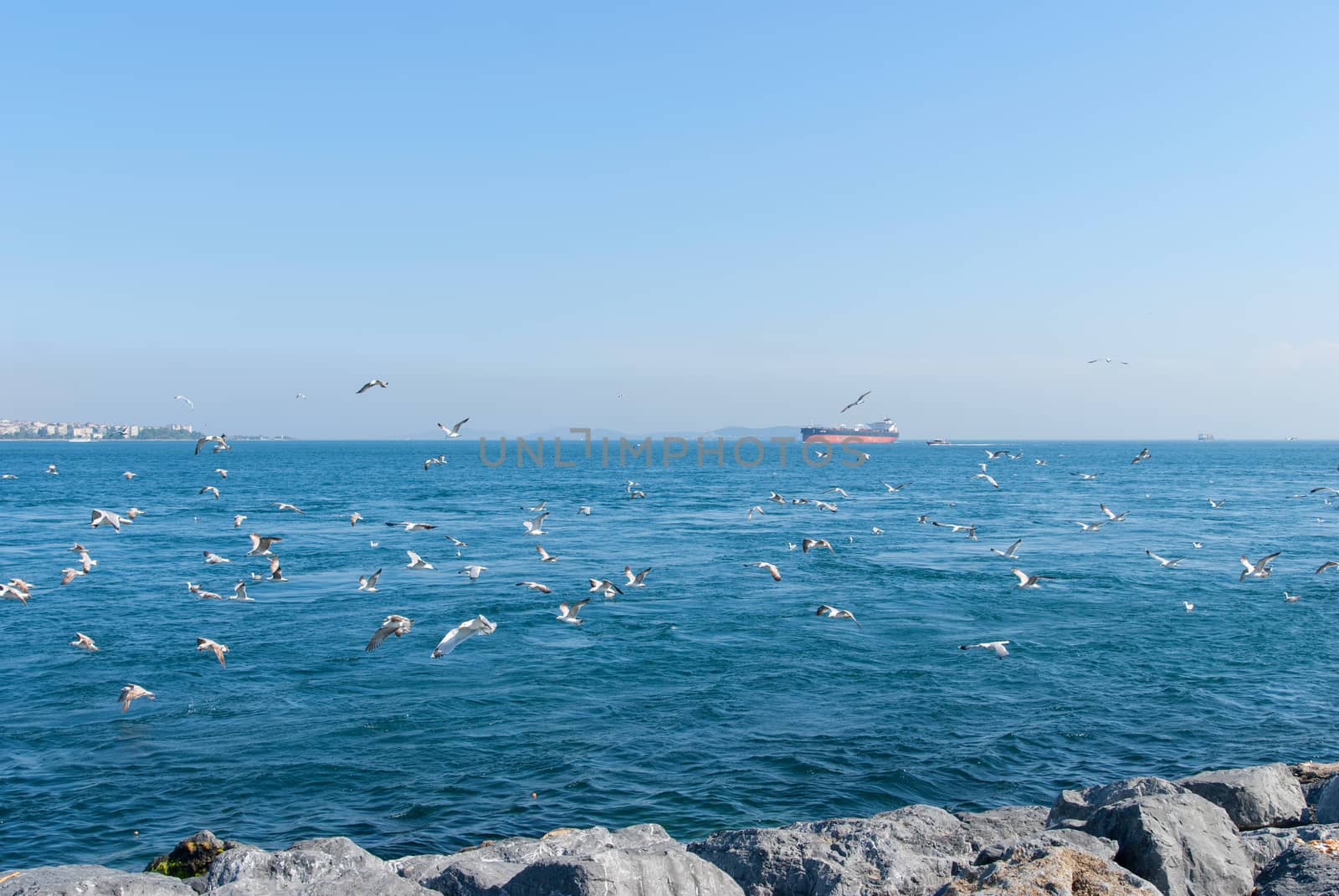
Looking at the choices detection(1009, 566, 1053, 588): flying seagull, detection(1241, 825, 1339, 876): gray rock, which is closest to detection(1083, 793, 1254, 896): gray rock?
detection(1241, 825, 1339, 876): gray rock

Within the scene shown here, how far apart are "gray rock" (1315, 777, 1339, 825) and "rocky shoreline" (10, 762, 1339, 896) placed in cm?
3

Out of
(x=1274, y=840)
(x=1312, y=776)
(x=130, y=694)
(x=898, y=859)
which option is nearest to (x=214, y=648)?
(x=130, y=694)

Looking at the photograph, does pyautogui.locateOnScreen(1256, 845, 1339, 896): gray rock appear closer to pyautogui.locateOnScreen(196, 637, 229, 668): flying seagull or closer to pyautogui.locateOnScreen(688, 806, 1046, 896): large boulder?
pyautogui.locateOnScreen(688, 806, 1046, 896): large boulder

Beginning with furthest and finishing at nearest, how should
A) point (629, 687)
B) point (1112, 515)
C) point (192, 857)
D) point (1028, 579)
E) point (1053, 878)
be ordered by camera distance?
1. point (1112, 515)
2. point (1028, 579)
3. point (629, 687)
4. point (192, 857)
5. point (1053, 878)

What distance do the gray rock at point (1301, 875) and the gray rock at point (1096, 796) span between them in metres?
1.43

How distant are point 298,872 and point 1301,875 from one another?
10.4m

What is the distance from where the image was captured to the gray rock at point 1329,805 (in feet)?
38.0

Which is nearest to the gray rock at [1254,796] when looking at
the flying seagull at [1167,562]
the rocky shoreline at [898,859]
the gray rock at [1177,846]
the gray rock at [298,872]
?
the rocky shoreline at [898,859]

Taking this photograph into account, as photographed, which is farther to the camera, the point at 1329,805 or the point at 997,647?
the point at 997,647

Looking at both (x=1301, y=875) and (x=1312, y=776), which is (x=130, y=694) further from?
(x=1312, y=776)

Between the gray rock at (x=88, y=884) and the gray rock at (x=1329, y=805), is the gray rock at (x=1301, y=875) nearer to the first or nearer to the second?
the gray rock at (x=1329, y=805)

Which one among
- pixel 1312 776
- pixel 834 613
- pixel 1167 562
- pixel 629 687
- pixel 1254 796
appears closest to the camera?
pixel 1254 796

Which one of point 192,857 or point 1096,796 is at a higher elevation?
point 1096,796

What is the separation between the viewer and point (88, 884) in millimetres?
8406
